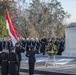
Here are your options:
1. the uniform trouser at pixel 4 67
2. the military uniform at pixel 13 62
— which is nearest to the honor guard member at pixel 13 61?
the military uniform at pixel 13 62

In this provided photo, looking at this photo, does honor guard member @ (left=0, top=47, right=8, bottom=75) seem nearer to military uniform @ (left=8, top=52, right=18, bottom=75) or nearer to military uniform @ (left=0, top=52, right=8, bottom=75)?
military uniform @ (left=0, top=52, right=8, bottom=75)

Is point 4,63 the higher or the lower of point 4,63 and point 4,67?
the higher

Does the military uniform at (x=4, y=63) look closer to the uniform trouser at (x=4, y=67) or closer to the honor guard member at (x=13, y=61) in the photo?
the uniform trouser at (x=4, y=67)

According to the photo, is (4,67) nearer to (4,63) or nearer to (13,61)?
(4,63)

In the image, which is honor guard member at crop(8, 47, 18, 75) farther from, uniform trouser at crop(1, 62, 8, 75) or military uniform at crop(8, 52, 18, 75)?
uniform trouser at crop(1, 62, 8, 75)

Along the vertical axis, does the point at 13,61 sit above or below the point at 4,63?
above

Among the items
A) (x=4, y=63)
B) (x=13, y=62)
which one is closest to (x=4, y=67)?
(x=4, y=63)

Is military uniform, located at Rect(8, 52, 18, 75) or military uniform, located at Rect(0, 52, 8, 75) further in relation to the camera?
military uniform, located at Rect(0, 52, 8, 75)

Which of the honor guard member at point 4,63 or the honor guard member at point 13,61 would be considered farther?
the honor guard member at point 4,63

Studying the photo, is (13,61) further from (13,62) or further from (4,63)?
(4,63)

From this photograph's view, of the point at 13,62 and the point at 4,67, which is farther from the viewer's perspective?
the point at 4,67

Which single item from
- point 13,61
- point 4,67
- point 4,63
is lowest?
point 4,67

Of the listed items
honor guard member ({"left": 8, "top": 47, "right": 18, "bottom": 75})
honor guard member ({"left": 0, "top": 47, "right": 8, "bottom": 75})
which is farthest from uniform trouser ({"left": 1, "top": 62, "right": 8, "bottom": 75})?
honor guard member ({"left": 8, "top": 47, "right": 18, "bottom": 75})

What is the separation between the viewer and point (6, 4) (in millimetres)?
45188
